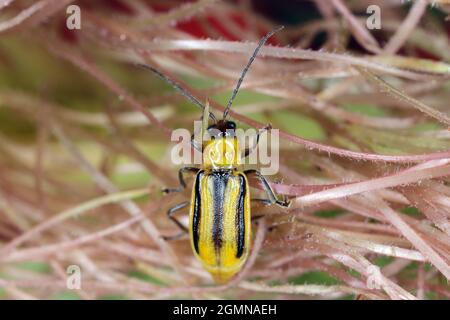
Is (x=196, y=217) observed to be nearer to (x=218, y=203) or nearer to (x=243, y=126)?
(x=218, y=203)

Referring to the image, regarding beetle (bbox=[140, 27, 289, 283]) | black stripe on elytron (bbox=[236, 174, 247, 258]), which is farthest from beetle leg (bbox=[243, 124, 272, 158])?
black stripe on elytron (bbox=[236, 174, 247, 258])

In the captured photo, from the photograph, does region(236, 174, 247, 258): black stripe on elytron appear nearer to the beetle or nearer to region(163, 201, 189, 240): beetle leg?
the beetle

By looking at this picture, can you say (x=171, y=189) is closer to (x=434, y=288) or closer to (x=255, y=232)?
(x=255, y=232)

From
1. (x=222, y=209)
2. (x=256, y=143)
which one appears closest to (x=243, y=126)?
(x=256, y=143)

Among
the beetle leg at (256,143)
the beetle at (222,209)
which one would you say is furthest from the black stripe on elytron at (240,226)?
the beetle leg at (256,143)

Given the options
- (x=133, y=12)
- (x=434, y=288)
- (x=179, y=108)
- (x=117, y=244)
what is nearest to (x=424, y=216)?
(x=434, y=288)

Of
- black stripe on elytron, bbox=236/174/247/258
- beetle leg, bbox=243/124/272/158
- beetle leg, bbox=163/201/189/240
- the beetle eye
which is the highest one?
the beetle eye

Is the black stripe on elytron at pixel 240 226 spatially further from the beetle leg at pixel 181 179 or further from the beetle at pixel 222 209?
the beetle leg at pixel 181 179
